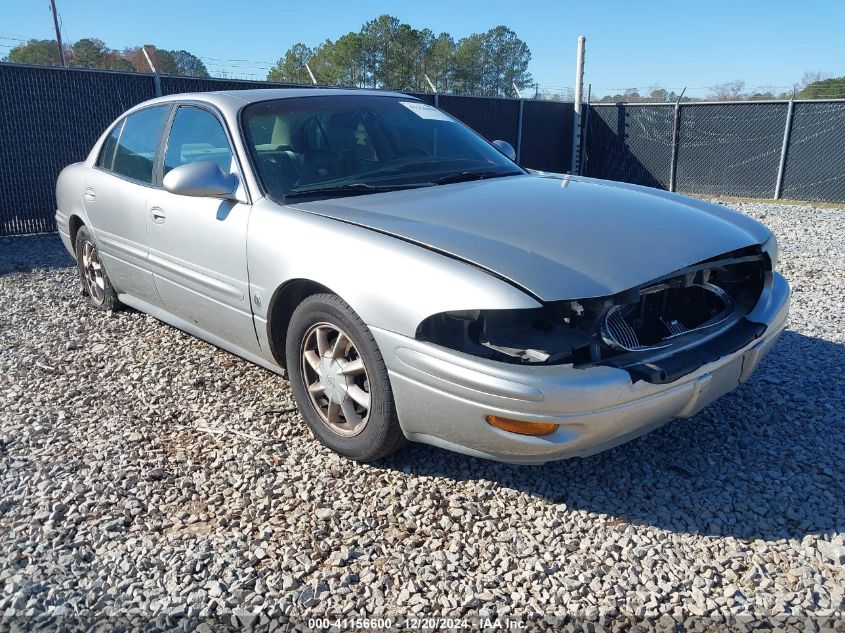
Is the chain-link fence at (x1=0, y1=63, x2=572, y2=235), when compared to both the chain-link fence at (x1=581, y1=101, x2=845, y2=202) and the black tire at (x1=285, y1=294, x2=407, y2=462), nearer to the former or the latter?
the black tire at (x1=285, y1=294, x2=407, y2=462)

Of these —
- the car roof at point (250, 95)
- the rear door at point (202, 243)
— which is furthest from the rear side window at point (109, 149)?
the rear door at point (202, 243)

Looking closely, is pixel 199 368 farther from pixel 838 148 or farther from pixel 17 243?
pixel 838 148

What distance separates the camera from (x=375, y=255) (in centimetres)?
271

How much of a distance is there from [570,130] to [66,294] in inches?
484

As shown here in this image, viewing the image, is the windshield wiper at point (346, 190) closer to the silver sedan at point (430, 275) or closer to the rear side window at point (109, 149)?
the silver sedan at point (430, 275)

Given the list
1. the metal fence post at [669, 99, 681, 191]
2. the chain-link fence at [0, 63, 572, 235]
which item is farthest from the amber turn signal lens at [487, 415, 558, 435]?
the metal fence post at [669, 99, 681, 191]

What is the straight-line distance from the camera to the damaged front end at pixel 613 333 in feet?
8.13

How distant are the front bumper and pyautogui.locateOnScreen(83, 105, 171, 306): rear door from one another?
2247mm

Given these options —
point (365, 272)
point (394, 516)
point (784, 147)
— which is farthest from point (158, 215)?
point (784, 147)

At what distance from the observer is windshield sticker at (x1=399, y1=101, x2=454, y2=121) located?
4219 mm

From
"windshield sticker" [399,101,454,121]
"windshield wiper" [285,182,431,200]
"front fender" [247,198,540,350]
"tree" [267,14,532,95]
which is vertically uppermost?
"tree" [267,14,532,95]

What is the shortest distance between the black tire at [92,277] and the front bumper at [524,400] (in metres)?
3.27

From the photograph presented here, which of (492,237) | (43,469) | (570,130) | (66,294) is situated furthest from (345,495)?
(570,130)

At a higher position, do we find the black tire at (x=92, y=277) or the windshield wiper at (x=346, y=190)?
the windshield wiper at (x=346, y=190)
